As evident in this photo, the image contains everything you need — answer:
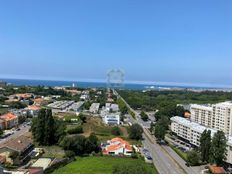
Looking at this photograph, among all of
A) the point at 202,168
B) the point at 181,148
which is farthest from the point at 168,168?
the point at 181,148

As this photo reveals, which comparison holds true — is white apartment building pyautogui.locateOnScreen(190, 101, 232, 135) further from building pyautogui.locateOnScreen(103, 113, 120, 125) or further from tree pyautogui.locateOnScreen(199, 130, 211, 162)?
building pyautogui.locateOnScreen(103, 113, 120, 125)

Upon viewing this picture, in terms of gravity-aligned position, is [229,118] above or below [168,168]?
above

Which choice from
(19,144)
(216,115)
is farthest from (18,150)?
(216,115)

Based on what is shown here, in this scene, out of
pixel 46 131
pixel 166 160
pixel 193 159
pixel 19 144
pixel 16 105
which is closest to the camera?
pixel 193 159

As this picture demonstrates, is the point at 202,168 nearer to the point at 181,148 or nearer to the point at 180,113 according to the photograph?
the point at 181,148

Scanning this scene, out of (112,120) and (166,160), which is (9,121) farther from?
(166,160)

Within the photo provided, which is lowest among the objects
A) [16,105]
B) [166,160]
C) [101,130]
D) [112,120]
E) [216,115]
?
[166,160]
